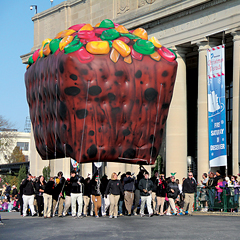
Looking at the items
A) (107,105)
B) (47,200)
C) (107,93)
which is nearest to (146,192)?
(47,200)

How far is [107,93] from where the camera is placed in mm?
17016

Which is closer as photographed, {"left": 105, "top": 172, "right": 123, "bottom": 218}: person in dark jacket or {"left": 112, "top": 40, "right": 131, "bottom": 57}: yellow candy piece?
{"left": 112, "top": 40, "right": 131, "bottom": 57}: yellow candy piece

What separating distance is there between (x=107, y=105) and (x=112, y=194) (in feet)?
15.3

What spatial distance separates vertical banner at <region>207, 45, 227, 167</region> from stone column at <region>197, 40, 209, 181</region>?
9.58 feet

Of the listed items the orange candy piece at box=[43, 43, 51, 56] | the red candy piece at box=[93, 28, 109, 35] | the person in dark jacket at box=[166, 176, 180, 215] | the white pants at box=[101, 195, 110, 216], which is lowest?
the white pants at box=[101, 195, 110, 216]

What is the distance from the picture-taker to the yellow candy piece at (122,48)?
669 inches

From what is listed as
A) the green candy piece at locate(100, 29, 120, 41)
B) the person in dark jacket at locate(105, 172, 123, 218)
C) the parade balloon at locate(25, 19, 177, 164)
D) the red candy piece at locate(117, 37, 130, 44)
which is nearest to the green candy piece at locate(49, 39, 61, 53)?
the parade balloon at locate(25, 19, 177, 164)

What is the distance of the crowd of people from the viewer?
20.7 meters

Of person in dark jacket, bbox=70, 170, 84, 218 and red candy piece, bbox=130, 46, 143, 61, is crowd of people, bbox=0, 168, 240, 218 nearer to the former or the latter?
person in dark jacket, bbox=70, 170, 84, 218

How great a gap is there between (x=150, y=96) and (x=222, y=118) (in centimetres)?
1329

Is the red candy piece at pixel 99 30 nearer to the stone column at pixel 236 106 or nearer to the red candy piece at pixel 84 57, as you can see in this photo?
the red candy piece at pixel 84 57

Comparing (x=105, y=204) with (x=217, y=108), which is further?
(x=217, y=108)

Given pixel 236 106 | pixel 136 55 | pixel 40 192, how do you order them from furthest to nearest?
pixel 236 106 → pixel 40 192 → pixel 136 55

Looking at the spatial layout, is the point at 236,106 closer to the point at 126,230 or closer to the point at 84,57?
the point at 84,57
